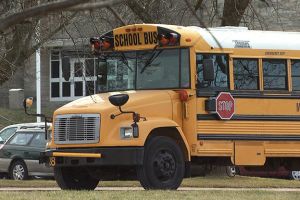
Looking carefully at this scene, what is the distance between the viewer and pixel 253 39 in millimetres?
15562

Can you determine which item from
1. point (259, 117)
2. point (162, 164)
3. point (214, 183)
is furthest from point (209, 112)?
point (214, 183)

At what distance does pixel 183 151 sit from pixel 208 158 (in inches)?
37.1

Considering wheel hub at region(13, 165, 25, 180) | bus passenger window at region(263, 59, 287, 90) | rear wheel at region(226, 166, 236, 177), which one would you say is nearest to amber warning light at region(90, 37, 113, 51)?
bus passenger window at region(263, 59, 287, 90)

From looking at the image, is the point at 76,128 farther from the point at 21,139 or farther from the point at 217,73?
the point at 21,139

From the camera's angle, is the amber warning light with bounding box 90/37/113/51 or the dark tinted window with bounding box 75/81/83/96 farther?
the dark tinted window with bounding box 75/81/83/96

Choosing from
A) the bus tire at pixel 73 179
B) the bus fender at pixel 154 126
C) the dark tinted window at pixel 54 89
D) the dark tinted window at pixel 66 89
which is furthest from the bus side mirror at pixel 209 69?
the dark tinted window at pixel 54 89

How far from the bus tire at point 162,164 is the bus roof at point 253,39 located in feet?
7.05

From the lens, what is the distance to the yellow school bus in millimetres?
13711

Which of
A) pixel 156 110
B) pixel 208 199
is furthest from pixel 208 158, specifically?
pixel 208 199

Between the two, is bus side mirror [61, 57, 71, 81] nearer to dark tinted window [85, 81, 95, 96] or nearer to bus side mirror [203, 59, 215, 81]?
dark tinted window [85, 81, 95, 96]

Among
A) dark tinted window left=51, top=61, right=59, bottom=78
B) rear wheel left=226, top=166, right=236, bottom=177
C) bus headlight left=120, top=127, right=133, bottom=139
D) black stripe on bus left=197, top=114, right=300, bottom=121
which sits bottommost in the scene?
rear wheel left=226, top=166, right=236, bottom=177

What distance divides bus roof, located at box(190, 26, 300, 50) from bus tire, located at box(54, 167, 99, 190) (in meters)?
3.37

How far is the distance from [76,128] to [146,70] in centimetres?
171

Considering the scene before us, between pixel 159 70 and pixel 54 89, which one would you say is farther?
pixel 54 89
